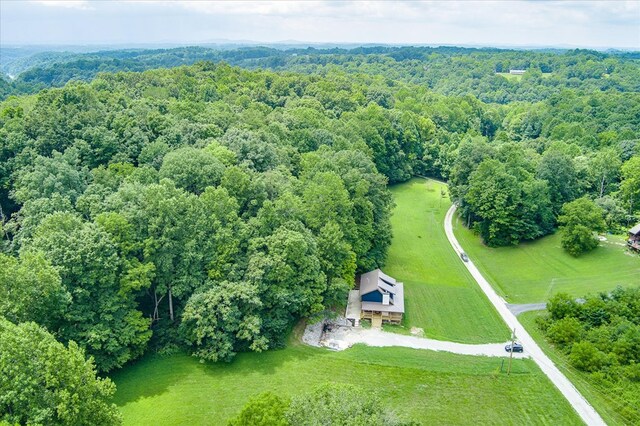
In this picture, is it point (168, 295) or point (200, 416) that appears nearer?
point (200, 416)

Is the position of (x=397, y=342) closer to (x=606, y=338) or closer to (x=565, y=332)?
(x=565, y=332)

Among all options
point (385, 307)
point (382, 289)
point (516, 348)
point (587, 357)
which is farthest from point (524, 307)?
point (382, 289)

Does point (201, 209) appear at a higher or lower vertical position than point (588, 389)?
higher

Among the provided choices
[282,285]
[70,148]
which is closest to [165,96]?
[70,148]

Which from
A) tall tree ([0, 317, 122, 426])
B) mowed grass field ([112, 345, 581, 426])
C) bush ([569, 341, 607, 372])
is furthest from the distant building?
tall tree ([0, 317, 122, 426])

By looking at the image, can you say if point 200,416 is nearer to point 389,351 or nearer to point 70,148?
point 389,351

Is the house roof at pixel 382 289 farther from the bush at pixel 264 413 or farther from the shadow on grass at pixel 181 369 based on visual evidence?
the bush at pixel 264 413
